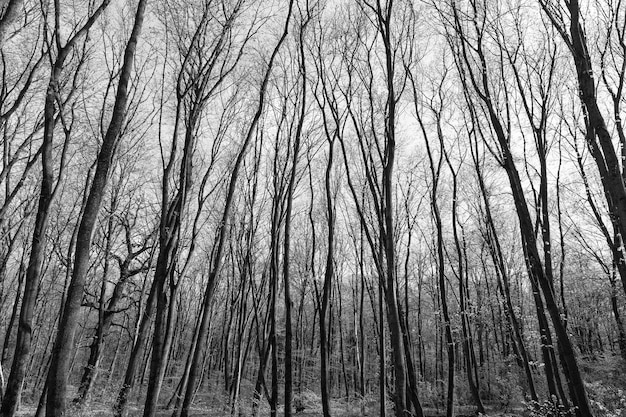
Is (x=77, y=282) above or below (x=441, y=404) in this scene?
above

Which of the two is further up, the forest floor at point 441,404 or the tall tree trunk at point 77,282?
the tall tree trunk at point 77,282

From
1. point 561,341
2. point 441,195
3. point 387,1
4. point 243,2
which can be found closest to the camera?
point 561,341

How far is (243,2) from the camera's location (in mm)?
6840

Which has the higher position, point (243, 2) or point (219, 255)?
point (243, 2)

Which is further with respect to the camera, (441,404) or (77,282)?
(441,404)

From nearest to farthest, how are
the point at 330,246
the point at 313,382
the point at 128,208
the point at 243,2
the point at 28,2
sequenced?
the point at 28,2, the point at 243,2, the point at 330,246, the point at 128,208, the point at 313,382

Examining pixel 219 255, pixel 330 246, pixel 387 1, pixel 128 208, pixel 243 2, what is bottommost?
pixel 219 255

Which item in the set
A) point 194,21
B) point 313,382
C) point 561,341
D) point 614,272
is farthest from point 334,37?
point 313,382

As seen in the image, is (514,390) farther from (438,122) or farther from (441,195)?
(438,122)

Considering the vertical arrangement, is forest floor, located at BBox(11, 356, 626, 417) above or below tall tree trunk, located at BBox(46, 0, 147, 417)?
below

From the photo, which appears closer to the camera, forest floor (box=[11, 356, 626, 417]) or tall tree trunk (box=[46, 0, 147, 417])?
tall tree trunk (box=[46, 0, 147, 417])

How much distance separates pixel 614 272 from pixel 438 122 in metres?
9.88

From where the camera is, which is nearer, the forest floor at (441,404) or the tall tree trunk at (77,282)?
the tall tree trunk at (77,282)

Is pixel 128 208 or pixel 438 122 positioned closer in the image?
pixel 438 122
